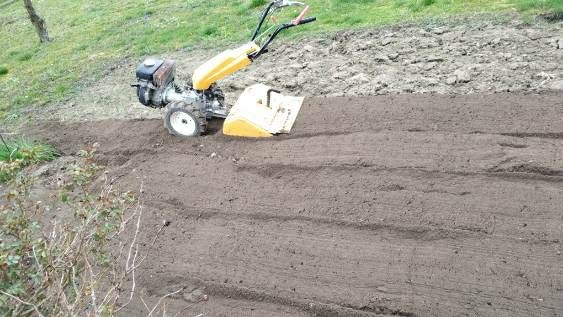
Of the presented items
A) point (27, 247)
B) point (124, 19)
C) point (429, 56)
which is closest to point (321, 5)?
point (429, 56)

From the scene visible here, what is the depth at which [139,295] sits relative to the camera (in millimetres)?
4996

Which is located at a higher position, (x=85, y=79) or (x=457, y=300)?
(x=457, y=300)

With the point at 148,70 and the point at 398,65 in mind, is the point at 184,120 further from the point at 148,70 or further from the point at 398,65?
the point at 398,65

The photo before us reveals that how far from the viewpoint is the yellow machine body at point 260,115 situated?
6.84 meters

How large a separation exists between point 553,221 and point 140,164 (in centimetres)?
460

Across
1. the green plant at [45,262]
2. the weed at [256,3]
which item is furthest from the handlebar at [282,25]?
the weed at [256,3]

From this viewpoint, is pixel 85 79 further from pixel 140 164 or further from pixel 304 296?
pixel 304 296

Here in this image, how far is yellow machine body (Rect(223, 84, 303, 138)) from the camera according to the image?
22.5ft

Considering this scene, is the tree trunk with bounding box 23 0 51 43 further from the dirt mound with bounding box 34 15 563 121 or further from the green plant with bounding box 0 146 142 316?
the green plant with bounding box 0 146 142 316

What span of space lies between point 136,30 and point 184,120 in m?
6.89

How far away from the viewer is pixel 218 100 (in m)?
7.32

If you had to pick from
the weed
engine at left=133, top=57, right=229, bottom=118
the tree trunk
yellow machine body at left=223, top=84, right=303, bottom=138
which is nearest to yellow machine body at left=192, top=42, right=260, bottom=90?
engine at left=133, top=57, right=229, bottom=118

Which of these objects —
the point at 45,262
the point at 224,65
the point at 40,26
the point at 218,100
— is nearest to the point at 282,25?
the point at 224,65

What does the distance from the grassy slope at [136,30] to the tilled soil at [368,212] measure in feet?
11.7
